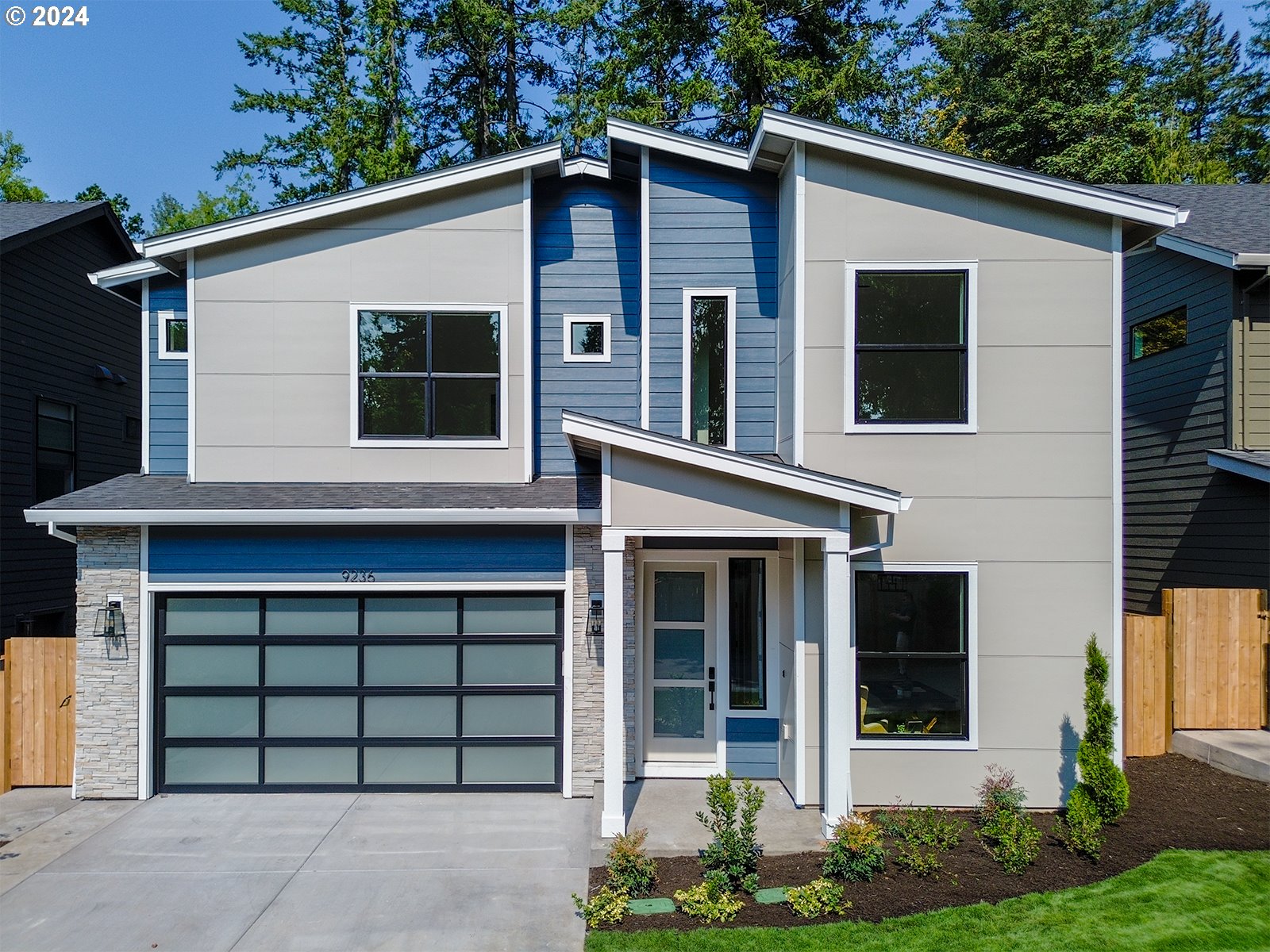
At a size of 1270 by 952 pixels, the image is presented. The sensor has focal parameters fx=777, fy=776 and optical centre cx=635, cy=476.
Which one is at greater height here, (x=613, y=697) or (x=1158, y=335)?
(x=1158, y=335)

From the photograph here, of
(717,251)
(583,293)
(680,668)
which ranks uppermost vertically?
(717,251)

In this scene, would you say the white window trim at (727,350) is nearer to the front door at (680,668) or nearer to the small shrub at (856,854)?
the front door at (680,668)

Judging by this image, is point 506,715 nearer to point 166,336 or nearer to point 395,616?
point 395,616

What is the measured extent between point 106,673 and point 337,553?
265 cm

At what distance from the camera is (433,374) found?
28.4 ft

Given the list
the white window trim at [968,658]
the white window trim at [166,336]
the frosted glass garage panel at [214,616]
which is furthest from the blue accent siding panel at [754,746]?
the white window trim at [166,336]

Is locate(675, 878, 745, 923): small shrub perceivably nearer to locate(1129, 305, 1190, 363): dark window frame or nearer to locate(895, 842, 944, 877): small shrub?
locate(895, 842, 944, 877): small shrub

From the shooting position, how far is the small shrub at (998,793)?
22.2 ft

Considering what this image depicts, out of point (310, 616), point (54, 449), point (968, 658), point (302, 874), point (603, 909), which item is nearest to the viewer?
point (603, 909)

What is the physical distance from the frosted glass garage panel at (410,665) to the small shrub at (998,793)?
5.20 m

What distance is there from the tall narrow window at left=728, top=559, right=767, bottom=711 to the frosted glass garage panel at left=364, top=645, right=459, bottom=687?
2941mm

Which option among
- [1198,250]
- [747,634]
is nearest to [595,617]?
[747,634]

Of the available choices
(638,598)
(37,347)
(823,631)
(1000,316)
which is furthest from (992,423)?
(37,347)

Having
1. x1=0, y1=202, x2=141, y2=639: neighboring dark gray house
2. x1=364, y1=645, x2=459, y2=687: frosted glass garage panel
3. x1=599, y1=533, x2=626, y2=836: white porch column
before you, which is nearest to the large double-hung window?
x1=364, y1=645, x2=459, y2=687: frosted glass garage panel
